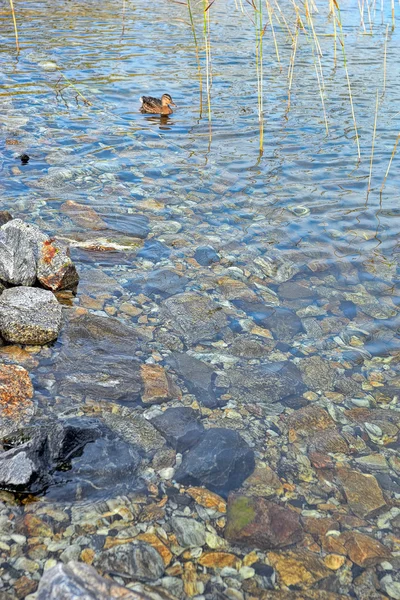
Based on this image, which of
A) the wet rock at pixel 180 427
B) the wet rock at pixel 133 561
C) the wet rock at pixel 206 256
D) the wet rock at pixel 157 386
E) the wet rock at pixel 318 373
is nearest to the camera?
the wet rock at pixel 133 561

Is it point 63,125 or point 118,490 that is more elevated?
point 63,125

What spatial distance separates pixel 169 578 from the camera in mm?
3424

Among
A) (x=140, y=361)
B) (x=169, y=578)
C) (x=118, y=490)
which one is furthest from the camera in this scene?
(x=140, y=361)

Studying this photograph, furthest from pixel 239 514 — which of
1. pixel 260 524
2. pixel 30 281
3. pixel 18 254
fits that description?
pixel 18 254

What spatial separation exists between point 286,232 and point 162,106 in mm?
5370

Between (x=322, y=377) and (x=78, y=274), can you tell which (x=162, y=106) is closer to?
(x=78, y=274)

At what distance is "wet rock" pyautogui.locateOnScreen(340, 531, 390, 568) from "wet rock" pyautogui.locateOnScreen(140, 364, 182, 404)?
69.4 inches

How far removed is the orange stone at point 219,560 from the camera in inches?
139

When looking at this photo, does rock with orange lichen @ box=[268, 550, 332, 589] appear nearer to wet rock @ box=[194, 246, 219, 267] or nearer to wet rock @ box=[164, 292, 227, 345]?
wet rock @ box=[164, 292, 227, 345]

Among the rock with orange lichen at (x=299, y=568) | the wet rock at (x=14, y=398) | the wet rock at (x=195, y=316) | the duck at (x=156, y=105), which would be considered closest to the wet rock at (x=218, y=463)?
the rock with orange lichen at (x=299, y=568)

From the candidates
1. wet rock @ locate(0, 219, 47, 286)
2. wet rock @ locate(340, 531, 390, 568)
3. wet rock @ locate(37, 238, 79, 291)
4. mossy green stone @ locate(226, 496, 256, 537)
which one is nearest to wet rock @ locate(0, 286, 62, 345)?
wet rock @ locate(0, 219, 47, 286)

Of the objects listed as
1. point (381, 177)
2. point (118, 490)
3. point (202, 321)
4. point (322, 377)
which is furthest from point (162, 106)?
point (118, 490)

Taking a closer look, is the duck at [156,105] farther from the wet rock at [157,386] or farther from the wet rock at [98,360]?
the wet rock at [157,386]

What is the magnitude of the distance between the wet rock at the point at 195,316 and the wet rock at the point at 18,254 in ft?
4.61
